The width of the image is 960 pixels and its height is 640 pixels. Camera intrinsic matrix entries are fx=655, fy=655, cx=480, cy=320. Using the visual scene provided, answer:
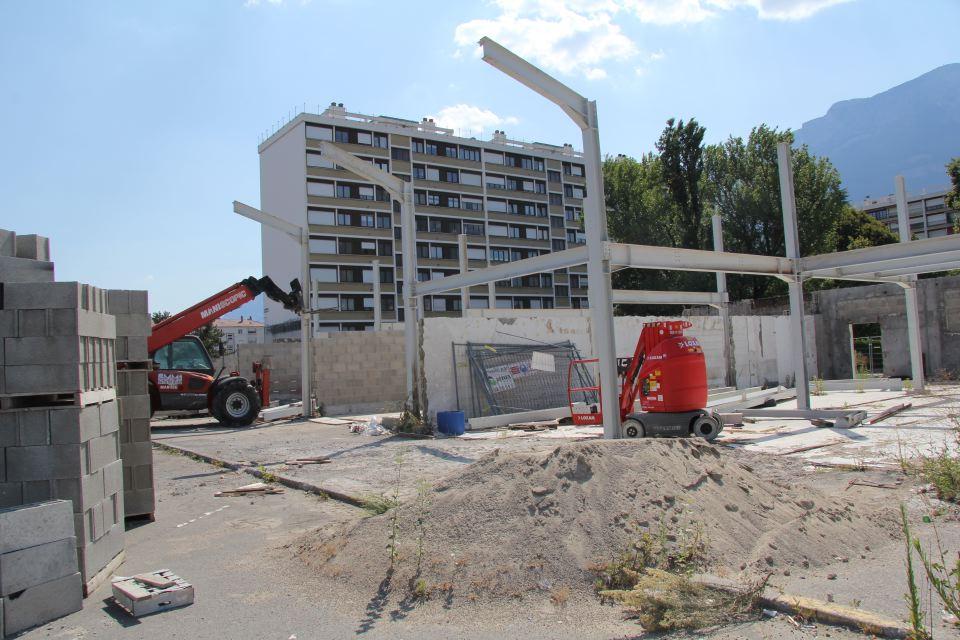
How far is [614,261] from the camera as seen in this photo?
33.1 ft

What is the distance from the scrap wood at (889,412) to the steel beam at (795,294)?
1.28 m

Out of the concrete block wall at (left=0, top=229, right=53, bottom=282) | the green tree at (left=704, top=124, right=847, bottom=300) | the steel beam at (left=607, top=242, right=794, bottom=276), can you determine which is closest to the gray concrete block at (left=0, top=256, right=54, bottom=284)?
the concrete block wall at (left=0, top=229, right=53, bottom=282)

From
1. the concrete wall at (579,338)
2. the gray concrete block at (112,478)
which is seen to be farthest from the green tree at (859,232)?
the gray concrete block at (112,478)

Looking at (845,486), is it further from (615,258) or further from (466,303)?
(466,303)

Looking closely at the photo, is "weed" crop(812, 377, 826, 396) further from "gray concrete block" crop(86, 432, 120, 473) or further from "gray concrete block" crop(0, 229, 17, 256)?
"gray concrete block" crop(0, 229, 17, 256)

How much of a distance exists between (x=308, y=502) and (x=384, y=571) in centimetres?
328

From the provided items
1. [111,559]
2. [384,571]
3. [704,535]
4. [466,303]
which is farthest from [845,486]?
[466,303]

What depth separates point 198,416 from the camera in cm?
2042

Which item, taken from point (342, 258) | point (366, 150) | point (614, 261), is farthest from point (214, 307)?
point (366, 150)

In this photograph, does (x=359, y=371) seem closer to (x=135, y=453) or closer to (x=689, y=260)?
Result: (x=689, y=260)

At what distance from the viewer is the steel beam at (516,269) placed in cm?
1093

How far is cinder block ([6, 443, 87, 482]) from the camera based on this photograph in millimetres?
4676

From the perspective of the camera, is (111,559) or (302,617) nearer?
(302,617)

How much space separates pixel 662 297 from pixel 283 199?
Result: 50.5m
